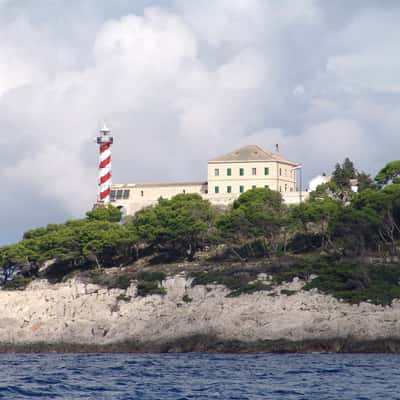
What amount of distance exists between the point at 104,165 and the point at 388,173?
94.1ft

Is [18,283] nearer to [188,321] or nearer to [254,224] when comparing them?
[254,224]

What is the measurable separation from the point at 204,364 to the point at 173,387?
1175 centimetres

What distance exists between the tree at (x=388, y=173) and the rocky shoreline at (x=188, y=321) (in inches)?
775

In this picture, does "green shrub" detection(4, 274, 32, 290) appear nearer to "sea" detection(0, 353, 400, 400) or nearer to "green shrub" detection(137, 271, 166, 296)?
"green shrub" detection(137, 271, 166, 296)

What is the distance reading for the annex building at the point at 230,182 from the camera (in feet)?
321

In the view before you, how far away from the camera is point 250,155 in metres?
99.3

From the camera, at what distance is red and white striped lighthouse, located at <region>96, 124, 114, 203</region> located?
101m

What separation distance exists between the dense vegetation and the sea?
12508mm

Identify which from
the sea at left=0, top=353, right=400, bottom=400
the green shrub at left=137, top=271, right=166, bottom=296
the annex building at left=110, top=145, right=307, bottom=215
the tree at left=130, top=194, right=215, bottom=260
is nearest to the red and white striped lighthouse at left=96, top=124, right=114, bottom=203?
the annex building at left=110, top=145, right=307, bottom=215

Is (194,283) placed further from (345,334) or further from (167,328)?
(345,334)

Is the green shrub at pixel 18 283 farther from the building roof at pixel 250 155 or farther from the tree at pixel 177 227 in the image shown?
the building roof at pixel 250 155

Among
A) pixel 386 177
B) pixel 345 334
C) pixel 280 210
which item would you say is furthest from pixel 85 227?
pixel 345 334

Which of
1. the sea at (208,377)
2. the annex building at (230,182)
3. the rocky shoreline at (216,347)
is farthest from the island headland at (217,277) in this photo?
the annex building at (230,182)

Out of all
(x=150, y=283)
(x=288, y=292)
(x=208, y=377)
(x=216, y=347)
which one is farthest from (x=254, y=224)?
(x=208, y=377)
